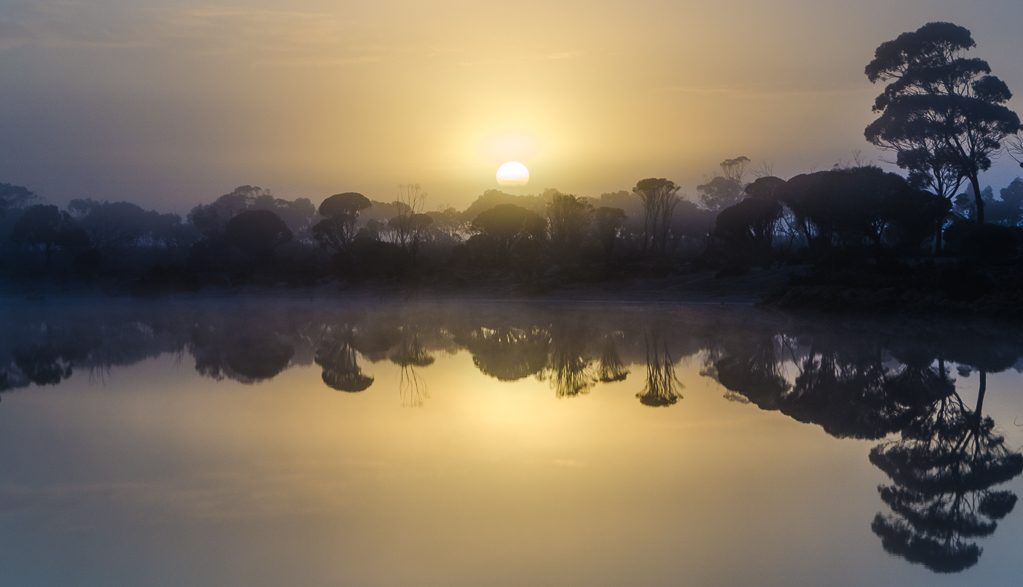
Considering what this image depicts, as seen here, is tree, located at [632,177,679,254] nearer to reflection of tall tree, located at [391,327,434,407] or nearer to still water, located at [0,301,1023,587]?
reflection of tall tree, located at [391,327,434,407]

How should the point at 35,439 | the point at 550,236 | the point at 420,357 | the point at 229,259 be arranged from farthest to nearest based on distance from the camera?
the point at 229,259 → the point at 550,236 → the point at 420,357 → the point at 35,439

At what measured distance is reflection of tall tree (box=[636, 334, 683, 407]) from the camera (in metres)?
8.45

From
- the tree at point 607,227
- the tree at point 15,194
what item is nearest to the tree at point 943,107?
the tree at point 607,227

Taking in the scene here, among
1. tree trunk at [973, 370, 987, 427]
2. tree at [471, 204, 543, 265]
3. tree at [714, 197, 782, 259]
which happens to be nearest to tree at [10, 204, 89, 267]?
tree at [471, 204, 543, 265]

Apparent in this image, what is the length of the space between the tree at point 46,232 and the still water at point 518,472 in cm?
5068

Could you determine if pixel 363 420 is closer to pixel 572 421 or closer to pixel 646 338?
pixel 572 421

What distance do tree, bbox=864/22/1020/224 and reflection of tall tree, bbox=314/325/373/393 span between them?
90.8 ft

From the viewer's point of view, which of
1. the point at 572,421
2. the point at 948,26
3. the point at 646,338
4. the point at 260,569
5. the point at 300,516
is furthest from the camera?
the point at 948,26

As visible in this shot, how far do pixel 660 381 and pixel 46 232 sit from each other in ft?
195

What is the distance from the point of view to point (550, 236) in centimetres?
4622

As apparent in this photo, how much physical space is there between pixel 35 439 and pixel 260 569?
433cm

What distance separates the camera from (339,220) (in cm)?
5344

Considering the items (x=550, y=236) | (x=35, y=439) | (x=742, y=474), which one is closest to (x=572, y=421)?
(x=742, y=474)

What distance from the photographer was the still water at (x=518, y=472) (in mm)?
3871
